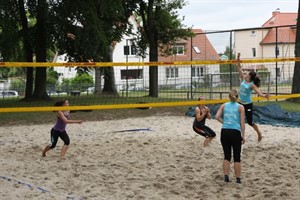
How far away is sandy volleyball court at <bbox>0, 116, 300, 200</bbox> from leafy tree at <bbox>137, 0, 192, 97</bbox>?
11.2 m

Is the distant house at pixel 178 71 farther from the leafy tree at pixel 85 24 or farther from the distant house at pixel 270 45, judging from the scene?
the leafy tree at pixel 85 24

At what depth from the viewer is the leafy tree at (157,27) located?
20984 millimetres

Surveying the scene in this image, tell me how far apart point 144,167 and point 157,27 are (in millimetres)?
15886

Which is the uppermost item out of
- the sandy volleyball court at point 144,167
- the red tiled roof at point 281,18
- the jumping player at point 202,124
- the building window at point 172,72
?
the red tiled roof at point 281,18

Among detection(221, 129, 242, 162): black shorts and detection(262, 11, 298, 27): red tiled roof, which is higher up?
detection(262, 11, 298, 27): red tiled roof

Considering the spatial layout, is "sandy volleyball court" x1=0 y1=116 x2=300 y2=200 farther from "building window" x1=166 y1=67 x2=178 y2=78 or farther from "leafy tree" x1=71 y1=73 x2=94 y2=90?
"building window" x1=166 y1=67 x2=178 y2=78

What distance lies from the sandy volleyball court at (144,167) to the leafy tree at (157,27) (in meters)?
11.2

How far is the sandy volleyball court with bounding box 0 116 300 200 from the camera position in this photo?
17.4ft

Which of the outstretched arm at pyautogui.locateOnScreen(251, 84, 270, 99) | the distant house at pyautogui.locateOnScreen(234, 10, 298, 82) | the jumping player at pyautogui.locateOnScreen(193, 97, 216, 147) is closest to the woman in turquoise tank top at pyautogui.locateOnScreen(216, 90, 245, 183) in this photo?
the outstretched arm at pyautogui.locateOnScreen(251, 84, 270, 99)

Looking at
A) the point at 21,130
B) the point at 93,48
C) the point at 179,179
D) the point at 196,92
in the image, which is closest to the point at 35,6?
the point at 93,48

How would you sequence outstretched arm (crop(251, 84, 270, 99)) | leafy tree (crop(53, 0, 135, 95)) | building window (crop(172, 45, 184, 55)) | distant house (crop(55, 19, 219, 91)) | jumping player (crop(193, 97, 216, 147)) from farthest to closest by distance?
building window (crop(172, 45, 184, 55))
distant house (crop(55, 19, 219, 91))
leafy tree (crop(53, 0, 135, 95))
jumping player (crop(193, 97, 216, 147))
outstretched arm (crop(251, 84, 270, 99))

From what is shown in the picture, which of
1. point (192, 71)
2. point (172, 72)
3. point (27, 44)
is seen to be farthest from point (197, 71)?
point (27, 44)

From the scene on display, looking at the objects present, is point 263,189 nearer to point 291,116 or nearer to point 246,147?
point 246,147

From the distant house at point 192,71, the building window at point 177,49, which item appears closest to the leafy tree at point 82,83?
the distant house at point 192,71
